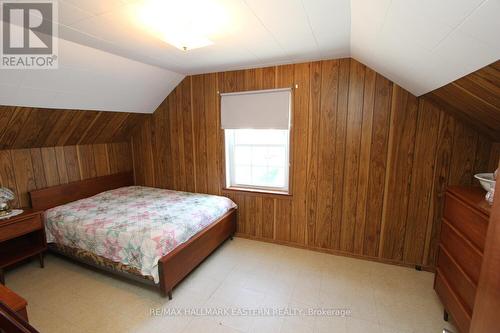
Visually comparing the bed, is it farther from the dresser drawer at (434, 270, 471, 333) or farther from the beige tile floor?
the dresser drawer at (434, 270, 471, 333)

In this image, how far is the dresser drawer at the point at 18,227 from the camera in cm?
220

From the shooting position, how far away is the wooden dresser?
4.62 feet

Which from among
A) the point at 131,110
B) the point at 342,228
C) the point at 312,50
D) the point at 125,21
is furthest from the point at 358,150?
the point at 131,110

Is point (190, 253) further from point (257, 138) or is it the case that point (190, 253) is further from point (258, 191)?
point (257, 138)

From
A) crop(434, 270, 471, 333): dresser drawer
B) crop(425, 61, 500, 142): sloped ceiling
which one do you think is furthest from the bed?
crop(425, 61, 500, 142): sloped ceiling

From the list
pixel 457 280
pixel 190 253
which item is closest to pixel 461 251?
pixel 457 280

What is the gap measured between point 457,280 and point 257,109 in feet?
7.89

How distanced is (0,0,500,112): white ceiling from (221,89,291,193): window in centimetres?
41

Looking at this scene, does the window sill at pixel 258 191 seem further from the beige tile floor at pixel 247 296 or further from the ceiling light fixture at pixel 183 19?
the ceiling light fixture at pixel 183 19

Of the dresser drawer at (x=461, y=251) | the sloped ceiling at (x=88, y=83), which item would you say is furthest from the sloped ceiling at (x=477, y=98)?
the sloped ceiling at (x=88, y=83)

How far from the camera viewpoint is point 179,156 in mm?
3508

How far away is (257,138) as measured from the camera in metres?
3.16

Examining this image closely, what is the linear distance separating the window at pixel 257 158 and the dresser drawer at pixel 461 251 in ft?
5.34

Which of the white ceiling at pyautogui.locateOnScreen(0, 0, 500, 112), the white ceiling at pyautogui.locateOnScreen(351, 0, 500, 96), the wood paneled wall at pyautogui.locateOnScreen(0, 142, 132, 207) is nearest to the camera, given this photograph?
the white ceiling at pyautogui.locateOnScreen(351, 0, 500, 96)
